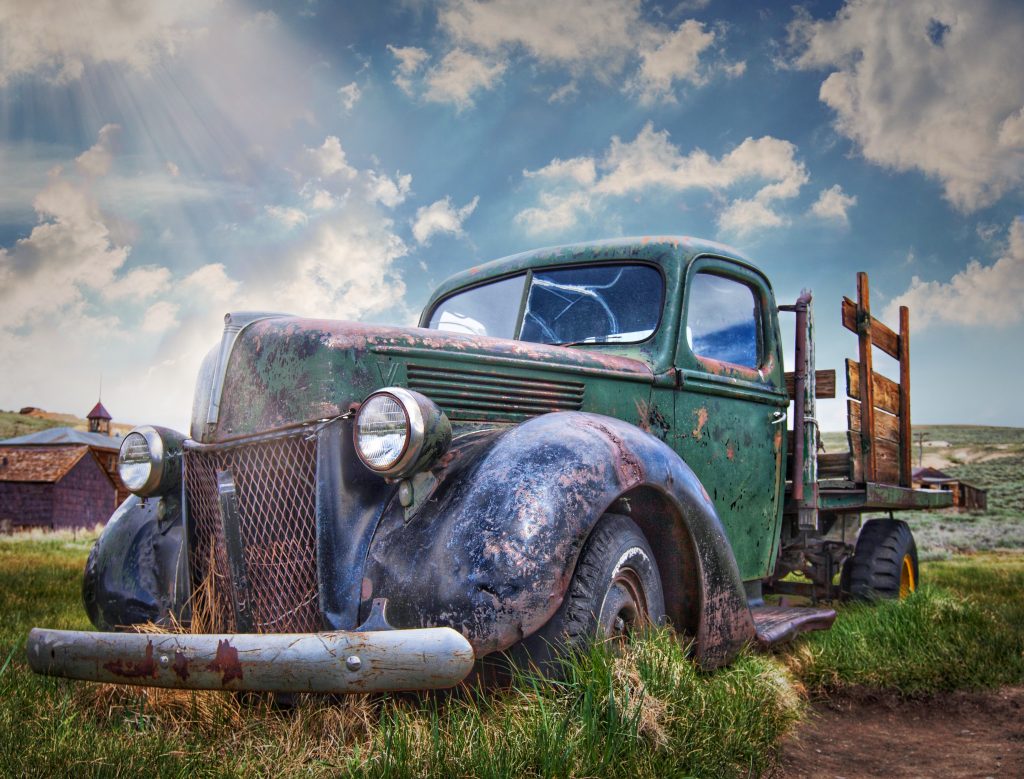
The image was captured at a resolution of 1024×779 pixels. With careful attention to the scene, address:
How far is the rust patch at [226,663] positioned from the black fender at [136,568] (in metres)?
1.10

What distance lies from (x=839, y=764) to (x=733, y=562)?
78 centimetres

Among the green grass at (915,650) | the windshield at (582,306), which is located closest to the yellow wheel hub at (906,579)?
the green grass at (915,650)

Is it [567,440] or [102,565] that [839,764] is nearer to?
[567,440]

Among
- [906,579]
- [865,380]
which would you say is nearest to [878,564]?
[906,579]

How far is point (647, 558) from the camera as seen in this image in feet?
9.02

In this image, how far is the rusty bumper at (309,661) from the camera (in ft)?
6.70

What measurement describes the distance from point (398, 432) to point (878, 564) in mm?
4342

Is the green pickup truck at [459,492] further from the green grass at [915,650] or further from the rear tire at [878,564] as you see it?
the rear tire at [878,564]

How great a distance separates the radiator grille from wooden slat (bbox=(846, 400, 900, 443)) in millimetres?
2939

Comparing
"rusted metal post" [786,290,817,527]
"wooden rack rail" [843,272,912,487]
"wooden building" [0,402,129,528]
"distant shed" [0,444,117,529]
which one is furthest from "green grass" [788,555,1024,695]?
"distant shed" [0,444,117,529]

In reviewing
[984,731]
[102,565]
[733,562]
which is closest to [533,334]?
[733,562]

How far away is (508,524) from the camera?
2.28m

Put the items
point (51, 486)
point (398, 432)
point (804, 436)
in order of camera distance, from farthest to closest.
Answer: point (51, 486) → point (804, 436) → point (398, 432)

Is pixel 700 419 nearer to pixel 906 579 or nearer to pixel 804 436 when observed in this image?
pixel 804 436
